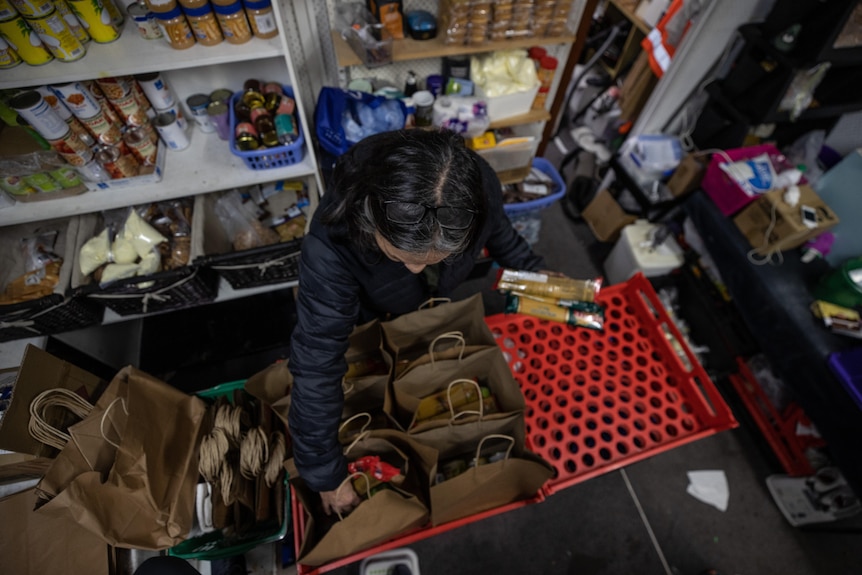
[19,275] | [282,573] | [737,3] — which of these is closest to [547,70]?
[737,3]

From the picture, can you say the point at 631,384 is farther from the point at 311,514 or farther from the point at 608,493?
the point at 311,514

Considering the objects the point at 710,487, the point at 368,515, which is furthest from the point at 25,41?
the point at 710,487

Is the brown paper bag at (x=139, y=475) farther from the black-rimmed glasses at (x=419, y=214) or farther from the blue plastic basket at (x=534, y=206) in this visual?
the blue plastic basket at (x=534, y=206)

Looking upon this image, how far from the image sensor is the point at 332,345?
42.0 inches

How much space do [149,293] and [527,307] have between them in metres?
1.53

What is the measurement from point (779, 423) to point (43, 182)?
353cm

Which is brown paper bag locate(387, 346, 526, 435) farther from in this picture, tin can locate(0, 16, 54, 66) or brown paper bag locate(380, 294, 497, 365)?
tin can locate(0, 16, 54, 66)

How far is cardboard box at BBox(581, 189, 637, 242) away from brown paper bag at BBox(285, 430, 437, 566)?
2112mm

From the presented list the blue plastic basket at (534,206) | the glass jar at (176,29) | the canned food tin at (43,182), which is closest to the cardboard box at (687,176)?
the blue plastic basket at (534,206)

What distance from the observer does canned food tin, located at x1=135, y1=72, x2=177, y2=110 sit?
5.08 feet

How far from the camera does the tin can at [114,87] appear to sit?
56.6 inches

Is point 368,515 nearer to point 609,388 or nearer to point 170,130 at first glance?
point 609,388

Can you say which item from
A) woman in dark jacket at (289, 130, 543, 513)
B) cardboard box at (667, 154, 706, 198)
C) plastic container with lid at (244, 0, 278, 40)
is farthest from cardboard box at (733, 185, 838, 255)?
plastic container with lid at (244, 0, 278, 40)

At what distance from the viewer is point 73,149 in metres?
1.42
